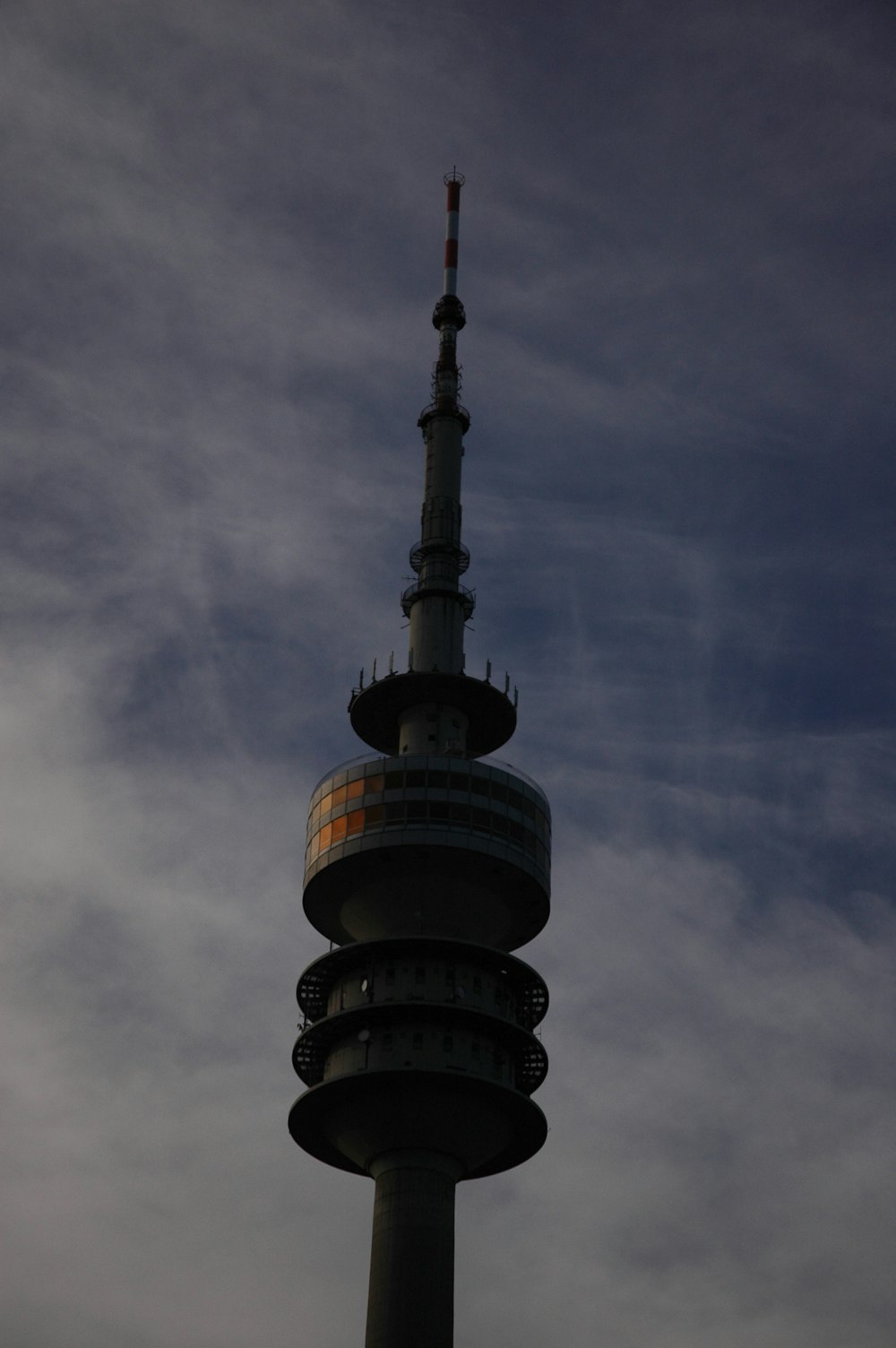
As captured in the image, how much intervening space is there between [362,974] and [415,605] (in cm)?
2688

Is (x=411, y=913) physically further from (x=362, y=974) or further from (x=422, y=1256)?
(x=422, y=1256)

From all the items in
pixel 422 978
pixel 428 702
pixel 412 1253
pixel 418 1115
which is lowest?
pixel 412 1253

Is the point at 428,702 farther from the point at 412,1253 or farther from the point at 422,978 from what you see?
the point at 412,1253

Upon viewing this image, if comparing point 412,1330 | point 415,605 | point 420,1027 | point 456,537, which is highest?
point 456,537

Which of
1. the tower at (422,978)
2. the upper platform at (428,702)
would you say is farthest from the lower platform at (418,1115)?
the upper platform at (428,702)

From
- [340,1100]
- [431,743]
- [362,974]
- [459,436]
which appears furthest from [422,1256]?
[459,436]

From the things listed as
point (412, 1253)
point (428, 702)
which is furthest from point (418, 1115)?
point (428, 702)

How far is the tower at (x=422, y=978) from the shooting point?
73.3m

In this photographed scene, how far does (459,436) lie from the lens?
10338 centimetres

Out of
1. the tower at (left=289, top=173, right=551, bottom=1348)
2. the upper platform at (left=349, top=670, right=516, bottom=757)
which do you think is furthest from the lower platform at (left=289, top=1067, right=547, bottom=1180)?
the upper platform at (left=349, top=670, right=516, bottom=757)

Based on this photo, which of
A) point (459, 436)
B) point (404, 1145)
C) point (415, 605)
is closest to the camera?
point (404, 1145)

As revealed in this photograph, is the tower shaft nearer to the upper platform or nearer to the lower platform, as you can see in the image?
the lower platform

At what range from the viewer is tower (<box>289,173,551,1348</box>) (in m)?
73.3

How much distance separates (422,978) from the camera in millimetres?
76625
